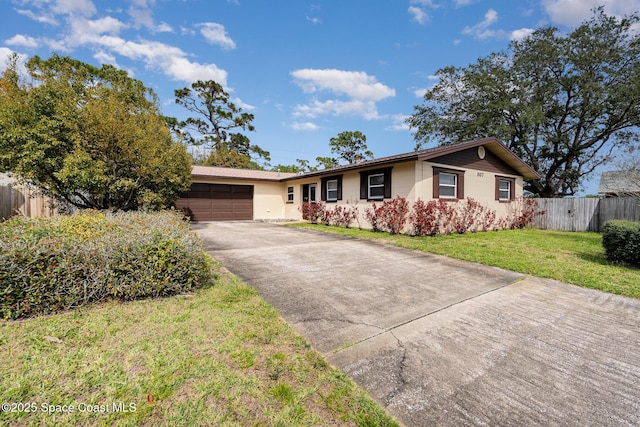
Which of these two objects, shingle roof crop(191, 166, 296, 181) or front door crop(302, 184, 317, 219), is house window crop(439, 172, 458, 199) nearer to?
front door crop(302, 184, 317, 219)

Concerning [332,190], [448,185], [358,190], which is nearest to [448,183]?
[448,185]

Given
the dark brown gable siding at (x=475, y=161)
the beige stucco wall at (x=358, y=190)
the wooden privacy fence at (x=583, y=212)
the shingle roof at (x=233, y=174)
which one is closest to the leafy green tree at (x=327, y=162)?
the shingle roof at (x=233, y=174)

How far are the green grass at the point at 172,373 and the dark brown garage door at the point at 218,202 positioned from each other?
13260 mm

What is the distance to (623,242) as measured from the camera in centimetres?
589

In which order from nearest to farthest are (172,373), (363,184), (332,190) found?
(172,373) → (363,184) → (332,190)

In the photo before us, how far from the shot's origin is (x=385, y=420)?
1710 mm

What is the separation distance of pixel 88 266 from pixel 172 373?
82.5 inches

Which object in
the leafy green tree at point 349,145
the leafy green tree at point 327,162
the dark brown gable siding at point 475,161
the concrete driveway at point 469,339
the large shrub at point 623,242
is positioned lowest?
the concrete driveway at point 469,339

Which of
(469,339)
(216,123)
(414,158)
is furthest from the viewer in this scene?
(216,123)

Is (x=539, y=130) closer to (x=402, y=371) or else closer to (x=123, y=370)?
(x=402, y=371)

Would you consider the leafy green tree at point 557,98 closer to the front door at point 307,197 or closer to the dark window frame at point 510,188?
the dark window frame at point 510,188

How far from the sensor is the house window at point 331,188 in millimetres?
13273

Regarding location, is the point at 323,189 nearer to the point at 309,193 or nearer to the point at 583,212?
the point at 309,193

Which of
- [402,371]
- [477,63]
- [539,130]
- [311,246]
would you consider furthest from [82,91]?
[539,130]
